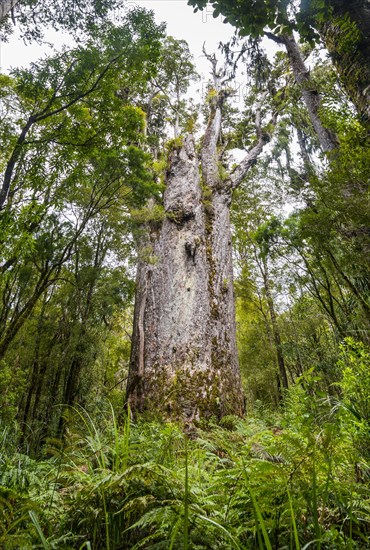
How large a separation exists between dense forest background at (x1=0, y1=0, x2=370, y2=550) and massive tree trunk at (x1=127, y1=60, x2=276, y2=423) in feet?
0.88

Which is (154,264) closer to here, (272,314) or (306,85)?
(306,85)

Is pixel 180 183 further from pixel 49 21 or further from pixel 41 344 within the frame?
pixel 41 344

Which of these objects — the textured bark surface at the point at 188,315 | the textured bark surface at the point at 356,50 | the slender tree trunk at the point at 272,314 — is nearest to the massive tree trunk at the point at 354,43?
the textured bark surface at the point at 356,50

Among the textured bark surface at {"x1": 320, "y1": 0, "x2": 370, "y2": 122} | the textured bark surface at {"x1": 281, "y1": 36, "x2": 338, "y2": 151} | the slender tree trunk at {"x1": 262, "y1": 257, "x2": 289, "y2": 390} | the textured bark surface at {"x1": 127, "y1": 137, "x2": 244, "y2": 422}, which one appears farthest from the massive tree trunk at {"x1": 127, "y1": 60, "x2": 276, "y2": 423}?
the slender tree trunk at {"x1": 262, "y1": 257, "x2": 289, "y2": 390}

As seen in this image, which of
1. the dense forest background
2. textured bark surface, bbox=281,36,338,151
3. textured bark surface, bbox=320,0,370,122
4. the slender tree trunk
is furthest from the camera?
the slender tree trunk

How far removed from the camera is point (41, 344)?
31.1 ft

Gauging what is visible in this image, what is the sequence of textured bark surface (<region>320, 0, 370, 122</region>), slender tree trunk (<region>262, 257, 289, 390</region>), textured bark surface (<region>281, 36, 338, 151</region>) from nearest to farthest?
textured bark surface (<region>320, 0, 370, 122</region>)
textured bark surface (<region>281, 36, 338, 151</region>)
slender tree trunk (<region>262, 257, 289, 390</region>)

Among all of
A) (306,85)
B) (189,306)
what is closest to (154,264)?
(189,306)

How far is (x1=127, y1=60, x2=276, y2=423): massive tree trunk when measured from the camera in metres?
5.10

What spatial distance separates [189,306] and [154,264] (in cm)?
236

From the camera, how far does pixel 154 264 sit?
7.78 m

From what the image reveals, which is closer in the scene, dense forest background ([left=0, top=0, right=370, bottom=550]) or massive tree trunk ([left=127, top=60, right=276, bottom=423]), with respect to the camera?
dense forest background ([left=0, top=0, right=370, bottom=550])

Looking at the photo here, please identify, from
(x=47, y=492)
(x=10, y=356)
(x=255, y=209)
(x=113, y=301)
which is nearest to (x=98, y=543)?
(x=47, y=492)

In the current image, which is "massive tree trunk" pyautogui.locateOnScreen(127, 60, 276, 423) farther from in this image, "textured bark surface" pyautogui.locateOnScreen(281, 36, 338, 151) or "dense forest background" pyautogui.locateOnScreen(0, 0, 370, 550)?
"textured bark surface" pyautogui.locateOnScreen(281, 36, 338, 151)
